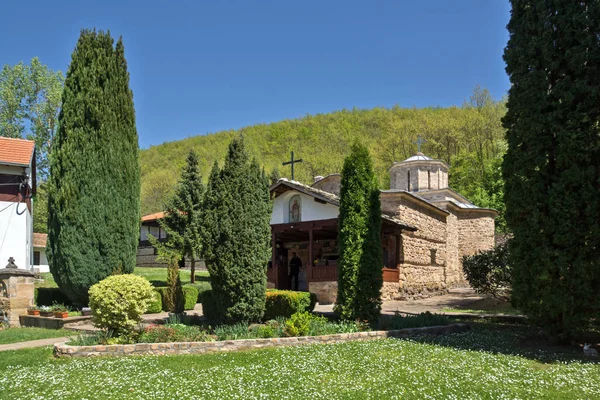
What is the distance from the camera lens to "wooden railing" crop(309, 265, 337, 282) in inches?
750

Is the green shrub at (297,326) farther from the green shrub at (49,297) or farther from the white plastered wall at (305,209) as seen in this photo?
the white plastered wall at (305,209)

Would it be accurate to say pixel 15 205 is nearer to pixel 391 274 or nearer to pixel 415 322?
pixel 391 274

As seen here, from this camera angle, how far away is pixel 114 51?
16.5 metres

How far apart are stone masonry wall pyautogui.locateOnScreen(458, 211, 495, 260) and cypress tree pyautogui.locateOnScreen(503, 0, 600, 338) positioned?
20.3 m

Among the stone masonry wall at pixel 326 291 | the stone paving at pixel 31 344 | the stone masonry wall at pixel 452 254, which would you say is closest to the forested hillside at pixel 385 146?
the stone masonry wall at pixel 452 254

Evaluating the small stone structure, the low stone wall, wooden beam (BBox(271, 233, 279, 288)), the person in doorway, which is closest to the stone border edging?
the low stone wall

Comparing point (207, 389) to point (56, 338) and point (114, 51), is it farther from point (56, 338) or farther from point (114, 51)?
point (114, 51)

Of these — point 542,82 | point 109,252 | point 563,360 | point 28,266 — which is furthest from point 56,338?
point 542,82

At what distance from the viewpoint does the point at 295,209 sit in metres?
21.5

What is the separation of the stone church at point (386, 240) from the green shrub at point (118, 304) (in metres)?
9.88

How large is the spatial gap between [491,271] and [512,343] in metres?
4.61

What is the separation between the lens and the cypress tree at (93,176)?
1497 cm

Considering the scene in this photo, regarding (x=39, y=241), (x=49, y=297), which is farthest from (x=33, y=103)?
(x=49, y=297)

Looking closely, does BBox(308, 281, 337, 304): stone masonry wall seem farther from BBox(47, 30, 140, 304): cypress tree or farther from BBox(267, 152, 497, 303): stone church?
BBox(47, 30, 140, 304): cypress tree
